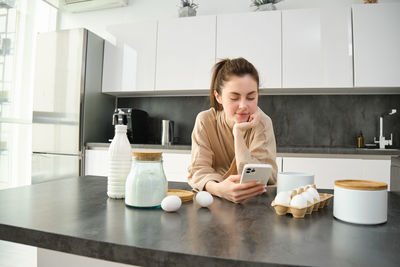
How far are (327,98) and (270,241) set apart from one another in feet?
9.83

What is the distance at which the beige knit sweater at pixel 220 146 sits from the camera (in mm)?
1296

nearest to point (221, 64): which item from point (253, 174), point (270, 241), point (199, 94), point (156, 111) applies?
point (253, 174)

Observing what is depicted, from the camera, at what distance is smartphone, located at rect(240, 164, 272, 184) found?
2.95 feet

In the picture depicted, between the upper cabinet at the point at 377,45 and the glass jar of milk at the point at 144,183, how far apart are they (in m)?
2.61

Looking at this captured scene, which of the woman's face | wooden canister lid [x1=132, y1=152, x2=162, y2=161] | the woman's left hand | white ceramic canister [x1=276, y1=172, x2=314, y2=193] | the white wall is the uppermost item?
the white wall

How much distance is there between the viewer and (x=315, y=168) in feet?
8.28

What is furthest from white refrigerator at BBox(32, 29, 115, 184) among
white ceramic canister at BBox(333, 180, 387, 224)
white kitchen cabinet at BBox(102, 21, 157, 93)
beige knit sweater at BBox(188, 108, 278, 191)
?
white ceramic canister at BBox(333, 180, 387, 224)

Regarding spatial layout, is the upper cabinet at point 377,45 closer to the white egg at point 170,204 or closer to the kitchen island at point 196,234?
the kitchen island at point 196,234

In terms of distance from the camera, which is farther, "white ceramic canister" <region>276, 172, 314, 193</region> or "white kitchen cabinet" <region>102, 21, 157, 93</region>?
"white kitchen cabinet" <region>102, 21, 157, 93</region>

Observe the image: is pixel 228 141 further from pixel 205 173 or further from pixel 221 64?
pixel 221 64

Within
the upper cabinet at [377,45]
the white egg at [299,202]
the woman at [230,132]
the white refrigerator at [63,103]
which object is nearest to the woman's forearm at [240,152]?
the woman at [230,132]

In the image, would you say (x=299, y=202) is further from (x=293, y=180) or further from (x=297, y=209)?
(x=293, y=180)

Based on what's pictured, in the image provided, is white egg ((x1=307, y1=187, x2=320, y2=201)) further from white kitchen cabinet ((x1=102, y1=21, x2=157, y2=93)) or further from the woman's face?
white kitchen cabinet ((x1=102, y1=21, x2=157, y2=93))

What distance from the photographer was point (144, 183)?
0.80m
